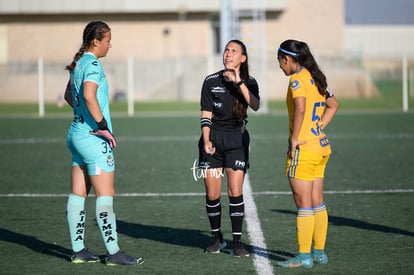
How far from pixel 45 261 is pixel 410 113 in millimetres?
21793

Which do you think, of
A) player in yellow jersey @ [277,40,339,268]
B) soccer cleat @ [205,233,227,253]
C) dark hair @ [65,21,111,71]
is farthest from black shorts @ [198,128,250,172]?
Answer: dark hair @ [65,21,111,71]

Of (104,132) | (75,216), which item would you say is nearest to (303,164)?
(104,132)

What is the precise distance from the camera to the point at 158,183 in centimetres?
1251

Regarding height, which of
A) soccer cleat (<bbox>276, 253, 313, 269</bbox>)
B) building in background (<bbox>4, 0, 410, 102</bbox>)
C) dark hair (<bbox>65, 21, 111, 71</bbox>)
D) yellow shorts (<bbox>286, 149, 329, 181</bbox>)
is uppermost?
building in background (<bbox>4, 0, 410, 102</bbox>)

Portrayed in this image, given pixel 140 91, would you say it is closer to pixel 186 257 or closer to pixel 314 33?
pixel 314 33

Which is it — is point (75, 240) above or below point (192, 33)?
below

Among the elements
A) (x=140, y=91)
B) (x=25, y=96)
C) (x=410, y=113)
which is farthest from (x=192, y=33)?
(x=410, y=113)

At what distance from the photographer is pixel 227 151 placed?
7848 millimetres

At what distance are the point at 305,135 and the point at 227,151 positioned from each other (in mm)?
1049

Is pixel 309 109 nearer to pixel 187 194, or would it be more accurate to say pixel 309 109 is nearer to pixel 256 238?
pixel 256 238

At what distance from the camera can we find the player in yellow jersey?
696 centimetres

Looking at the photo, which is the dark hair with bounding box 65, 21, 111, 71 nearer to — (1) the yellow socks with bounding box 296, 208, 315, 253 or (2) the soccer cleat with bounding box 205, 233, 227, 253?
(2) the soccer cleat with bounding box 205, 233, 227, 253

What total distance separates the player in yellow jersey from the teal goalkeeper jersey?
1561 millimetres

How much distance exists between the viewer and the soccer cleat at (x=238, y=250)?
7.71m
